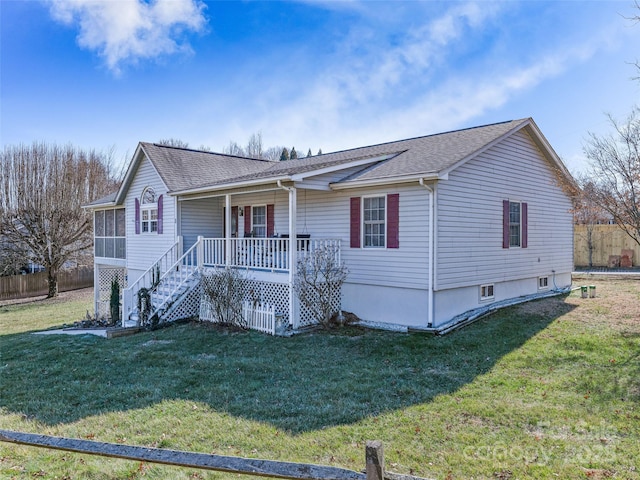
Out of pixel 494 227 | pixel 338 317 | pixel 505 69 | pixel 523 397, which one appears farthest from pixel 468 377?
pixel 505 69

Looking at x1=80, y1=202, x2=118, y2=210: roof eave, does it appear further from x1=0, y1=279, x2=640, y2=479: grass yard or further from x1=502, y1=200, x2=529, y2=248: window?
x1=502, y1=200, x2=529, y2=248: window

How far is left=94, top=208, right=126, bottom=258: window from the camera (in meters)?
19.3

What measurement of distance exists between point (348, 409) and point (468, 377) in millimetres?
2385

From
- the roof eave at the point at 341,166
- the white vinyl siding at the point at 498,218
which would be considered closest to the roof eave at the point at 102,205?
the roof eave at the point at 341,166

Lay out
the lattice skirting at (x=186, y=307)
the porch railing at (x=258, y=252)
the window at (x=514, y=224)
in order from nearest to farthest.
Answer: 1. the porch railing at (x=258, y=252)
2. the window at (x=514, y=224)
3. the lattice skirting at (x=186, y=307)

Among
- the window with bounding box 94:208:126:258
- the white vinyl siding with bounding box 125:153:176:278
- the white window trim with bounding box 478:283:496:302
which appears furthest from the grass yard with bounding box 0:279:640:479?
the window with bounding box 94:208:126:258

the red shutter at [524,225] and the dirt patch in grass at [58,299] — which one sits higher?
the red shutter at [524,225]

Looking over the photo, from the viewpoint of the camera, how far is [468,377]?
7.02 m

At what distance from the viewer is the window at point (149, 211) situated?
55.3 ft

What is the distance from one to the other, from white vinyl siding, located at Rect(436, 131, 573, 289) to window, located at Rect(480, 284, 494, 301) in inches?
9.9

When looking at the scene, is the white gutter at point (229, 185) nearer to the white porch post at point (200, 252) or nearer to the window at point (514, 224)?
the white porch post at point (200, 252)

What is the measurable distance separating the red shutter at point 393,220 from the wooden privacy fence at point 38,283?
82.3 feet

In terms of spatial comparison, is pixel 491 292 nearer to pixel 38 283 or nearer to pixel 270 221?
pixel 270 221

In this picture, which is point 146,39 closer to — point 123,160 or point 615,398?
point 615,398
